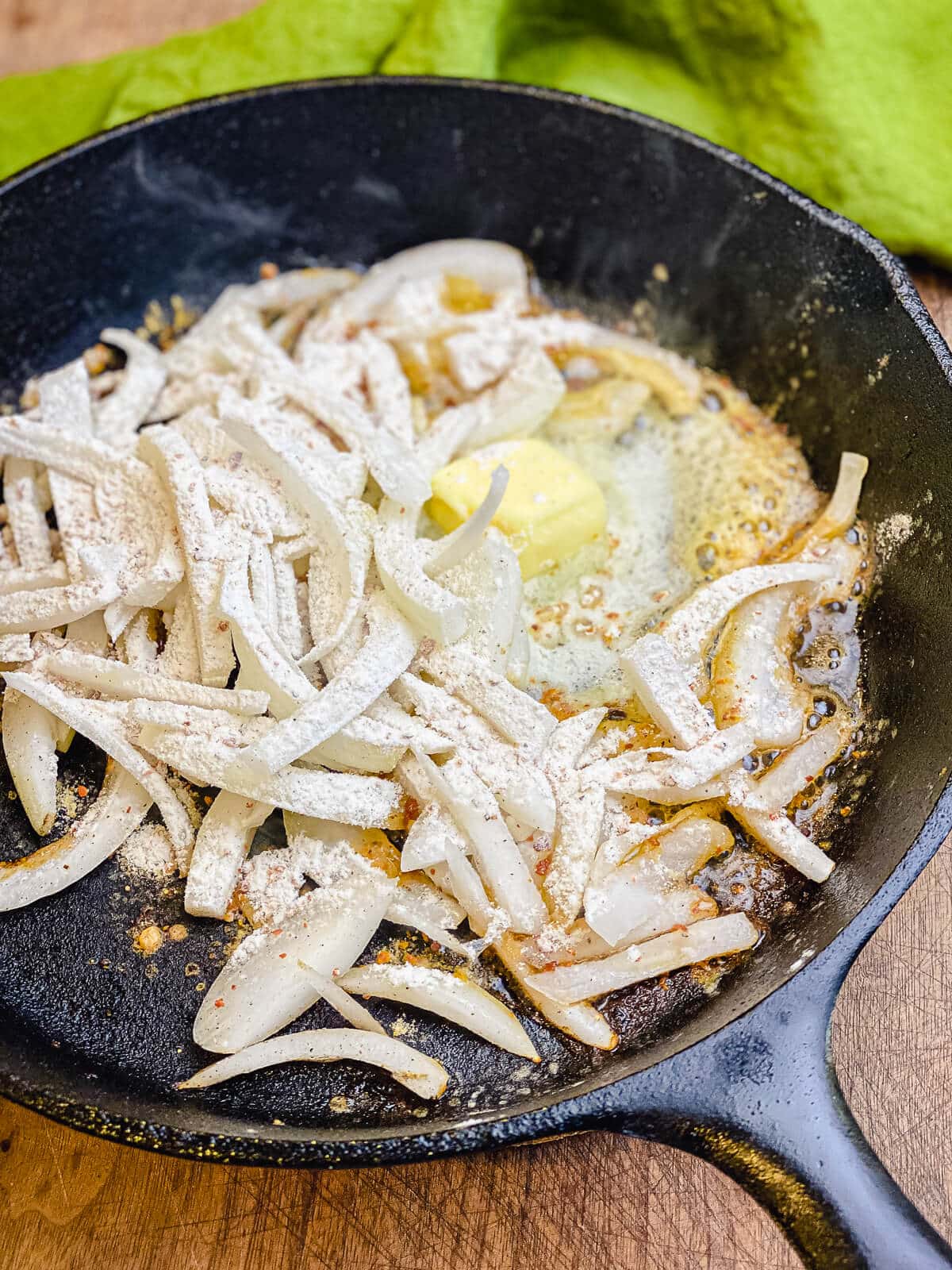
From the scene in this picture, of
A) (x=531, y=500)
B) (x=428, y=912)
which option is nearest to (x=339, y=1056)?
(x=428, y=912)

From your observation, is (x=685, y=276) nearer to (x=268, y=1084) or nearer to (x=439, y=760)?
(x=439, y=760)

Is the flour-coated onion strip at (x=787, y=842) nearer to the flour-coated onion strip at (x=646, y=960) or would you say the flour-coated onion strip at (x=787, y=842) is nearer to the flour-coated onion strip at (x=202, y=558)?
the flour-coated onion strip at (x=646, y=960)

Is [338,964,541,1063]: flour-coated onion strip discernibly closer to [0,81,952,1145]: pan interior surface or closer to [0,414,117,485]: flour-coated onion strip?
[0,81,952,1145]: pan interior surface

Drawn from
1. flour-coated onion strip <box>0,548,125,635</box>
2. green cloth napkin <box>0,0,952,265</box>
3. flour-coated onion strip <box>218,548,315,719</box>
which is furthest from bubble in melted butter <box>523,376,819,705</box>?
flour-coated onion strip <box>0,548,125,635</box>

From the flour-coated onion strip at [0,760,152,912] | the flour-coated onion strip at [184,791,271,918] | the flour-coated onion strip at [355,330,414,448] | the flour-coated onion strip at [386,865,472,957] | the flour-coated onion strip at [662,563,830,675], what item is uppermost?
the flour-coated onion strip at [662,563,830,675]

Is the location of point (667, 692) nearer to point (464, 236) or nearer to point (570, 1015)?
point (570, 1015)
